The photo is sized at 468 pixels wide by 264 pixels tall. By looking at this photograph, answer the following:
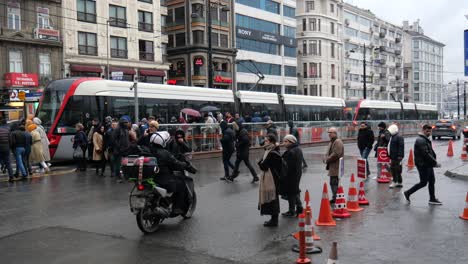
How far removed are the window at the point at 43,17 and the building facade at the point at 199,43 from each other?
50.9ft

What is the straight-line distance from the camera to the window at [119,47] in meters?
43.4

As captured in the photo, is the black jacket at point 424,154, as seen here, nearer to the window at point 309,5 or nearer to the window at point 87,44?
the window at point 87,44

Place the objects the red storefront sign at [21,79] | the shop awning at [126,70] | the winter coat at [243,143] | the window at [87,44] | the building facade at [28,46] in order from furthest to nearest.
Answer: the shop awning at [126,70] < the window at [87,44] < the building facade at [28,46] < the red storefront sign at [21,79] < the winter coat at [243,143]

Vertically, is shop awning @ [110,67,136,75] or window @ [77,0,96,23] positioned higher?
window @ [77,0,96,23]

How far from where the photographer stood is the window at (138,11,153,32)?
46.1 meters

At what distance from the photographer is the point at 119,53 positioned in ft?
144

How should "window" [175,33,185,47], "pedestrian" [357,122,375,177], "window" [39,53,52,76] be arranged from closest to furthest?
1. "pedestrian" [357,122,375,177]
2. "window" [39,53,52,76]
3. "window" [175,33,185,47]

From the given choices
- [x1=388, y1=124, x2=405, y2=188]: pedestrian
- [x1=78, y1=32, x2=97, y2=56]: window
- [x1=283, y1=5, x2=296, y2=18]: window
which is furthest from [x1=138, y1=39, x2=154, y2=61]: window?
[x1=388, y1=124, x2=405, y2=188]: pedestrian

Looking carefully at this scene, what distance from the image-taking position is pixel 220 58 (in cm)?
5491

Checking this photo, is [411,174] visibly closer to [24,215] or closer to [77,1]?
[24,215]

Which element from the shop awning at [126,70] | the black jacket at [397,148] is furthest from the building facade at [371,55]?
the black jacket at [397,148]

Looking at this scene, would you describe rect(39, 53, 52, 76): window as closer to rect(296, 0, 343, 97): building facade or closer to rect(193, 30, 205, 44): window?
Result: rect(193, 30, 205, 44): window

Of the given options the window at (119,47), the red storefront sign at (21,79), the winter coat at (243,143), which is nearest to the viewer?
the winter coat at (243,143)

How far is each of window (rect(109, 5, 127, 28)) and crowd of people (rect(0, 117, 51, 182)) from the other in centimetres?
2899
